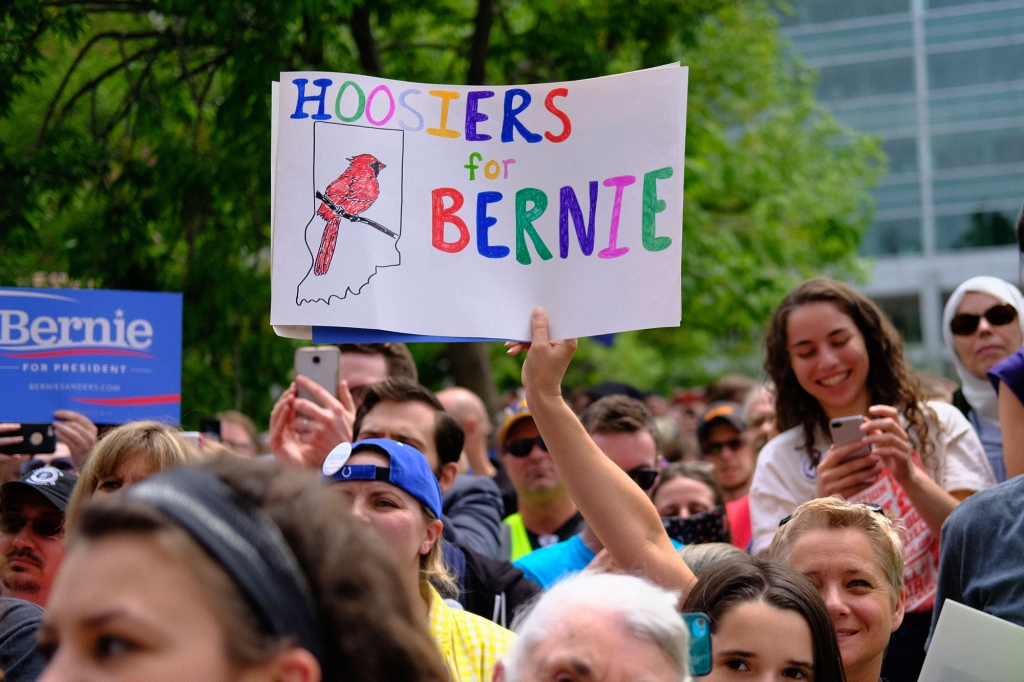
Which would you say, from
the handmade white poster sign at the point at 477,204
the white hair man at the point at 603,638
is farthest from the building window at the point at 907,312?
the white hair man at the point at 603,638

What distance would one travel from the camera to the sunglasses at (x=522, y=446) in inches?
219

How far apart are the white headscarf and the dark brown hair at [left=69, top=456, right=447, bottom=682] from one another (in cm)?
386

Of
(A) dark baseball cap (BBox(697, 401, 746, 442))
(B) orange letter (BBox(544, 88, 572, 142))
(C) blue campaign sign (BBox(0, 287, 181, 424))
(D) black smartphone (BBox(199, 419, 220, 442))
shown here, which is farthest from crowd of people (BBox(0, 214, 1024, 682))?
(D) black smartphone (BBox(199, 419, 220, 442))

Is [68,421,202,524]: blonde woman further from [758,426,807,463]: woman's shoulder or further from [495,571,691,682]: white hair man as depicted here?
[758,426,807,463]: woman's shoulder

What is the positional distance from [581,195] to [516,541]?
261 cm

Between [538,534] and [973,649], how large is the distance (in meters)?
2.97

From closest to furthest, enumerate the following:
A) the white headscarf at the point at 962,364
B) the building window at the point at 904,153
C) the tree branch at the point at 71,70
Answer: the white headscarf at the point at 962,364, the tree branch at the point at 71,70, the building window at the point at 904,153

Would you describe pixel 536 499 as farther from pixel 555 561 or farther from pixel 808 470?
pixel 808 470

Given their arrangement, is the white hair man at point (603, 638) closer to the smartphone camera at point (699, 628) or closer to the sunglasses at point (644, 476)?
the smartphone camera at point (699, 628)

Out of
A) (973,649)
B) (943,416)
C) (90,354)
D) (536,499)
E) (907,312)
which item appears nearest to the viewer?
(973,649)

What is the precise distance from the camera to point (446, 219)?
3420 mm

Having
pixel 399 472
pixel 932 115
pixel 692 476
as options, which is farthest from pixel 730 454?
pixel 932 115

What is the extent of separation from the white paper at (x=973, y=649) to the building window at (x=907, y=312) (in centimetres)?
4463

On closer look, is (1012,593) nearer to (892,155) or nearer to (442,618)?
(442,618)
